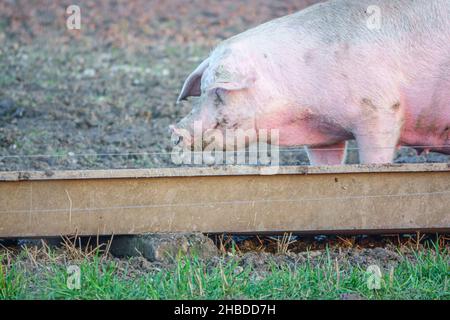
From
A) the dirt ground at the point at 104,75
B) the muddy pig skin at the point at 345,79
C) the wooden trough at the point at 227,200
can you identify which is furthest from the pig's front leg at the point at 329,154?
the wooden trough at the point at 227,200

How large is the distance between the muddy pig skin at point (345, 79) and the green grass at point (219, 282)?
1.30m

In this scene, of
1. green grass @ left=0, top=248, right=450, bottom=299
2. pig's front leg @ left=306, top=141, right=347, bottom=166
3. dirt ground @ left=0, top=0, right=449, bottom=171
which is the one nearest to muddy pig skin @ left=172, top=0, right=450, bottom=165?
pig's front leg @ left=306, top=141, right=347, bottom=166

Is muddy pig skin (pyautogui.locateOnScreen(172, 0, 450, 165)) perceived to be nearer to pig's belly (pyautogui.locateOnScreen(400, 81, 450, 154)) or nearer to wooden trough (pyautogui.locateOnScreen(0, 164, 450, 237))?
pig's belly (pyautogui.locateOnScreen(400, 81, 450, 154))

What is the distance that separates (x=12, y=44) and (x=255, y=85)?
731cm

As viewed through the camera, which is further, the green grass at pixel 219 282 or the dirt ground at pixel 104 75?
the dirt ground at pixel 104 75

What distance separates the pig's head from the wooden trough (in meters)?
0.92

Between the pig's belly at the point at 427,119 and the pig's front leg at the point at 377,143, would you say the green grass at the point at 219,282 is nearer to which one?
the pig's front leg at the point at 377,143

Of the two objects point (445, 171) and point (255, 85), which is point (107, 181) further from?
point (445, 171)

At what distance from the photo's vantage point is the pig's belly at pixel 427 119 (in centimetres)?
586

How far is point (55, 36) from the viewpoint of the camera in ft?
42.5

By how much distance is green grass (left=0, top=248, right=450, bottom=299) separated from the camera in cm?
430

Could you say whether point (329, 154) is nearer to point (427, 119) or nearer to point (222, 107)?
point (427, 119)

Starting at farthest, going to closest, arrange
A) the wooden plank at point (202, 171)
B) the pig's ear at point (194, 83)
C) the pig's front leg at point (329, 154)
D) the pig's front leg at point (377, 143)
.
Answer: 1. the pig's front leg at point (329, 154)
2. the pig's ear at point (194, 83)
3. the pig's front leg at point (377, 143)
4. the wooden plank at point (202, 171)
